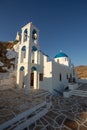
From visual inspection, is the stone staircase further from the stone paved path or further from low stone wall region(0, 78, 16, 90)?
low stone wall region(0, 78, 16, 90)

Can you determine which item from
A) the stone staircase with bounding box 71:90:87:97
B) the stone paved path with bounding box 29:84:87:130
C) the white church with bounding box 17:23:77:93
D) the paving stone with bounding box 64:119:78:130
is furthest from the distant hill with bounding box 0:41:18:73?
the paving stone with bounding box 64:119:78:130

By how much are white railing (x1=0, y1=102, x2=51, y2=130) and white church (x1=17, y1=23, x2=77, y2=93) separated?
6146 mm

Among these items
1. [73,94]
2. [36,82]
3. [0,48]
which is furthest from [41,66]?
[0,48]

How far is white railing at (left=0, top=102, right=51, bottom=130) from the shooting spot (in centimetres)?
649

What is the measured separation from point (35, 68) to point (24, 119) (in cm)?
1011

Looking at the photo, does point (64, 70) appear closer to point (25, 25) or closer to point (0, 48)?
point (25, 25)

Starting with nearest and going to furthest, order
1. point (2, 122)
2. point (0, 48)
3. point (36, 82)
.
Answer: point (2, 122)
point (36, 82)
point (0, 48)

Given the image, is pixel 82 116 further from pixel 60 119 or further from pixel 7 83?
pixel 7 83

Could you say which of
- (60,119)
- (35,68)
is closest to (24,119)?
(60,119)

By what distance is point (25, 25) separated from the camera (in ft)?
58.6

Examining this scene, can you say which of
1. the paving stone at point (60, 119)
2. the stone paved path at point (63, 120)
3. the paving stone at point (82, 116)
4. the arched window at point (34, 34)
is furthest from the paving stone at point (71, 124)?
the arched window at point (34, 34)

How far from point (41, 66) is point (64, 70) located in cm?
498

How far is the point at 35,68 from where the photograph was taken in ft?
55.9

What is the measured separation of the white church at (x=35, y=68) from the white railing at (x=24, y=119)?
6146mm
